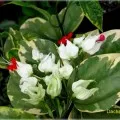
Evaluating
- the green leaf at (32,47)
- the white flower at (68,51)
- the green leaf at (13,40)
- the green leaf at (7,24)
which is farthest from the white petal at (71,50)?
the green leaf at (7,24)

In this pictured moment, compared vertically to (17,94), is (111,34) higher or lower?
higher

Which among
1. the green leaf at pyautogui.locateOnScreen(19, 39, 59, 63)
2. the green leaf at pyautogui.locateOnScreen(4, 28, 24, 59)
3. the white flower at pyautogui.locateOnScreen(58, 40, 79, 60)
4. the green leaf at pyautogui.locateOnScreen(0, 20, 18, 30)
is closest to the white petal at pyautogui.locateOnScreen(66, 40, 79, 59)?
the white flower at pyautogui.locateOnScreen(58, 40, 79, 60)

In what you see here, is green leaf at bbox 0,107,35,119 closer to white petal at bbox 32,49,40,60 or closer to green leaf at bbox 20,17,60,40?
white petal at bbox 32,49,40,60

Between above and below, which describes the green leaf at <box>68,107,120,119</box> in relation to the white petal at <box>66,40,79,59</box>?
below

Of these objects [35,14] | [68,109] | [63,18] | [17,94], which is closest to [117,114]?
[68,109]

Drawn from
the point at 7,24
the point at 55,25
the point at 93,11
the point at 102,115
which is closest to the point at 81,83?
the point at 102,115

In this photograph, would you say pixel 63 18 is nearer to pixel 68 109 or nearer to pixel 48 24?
pixel 48 24
